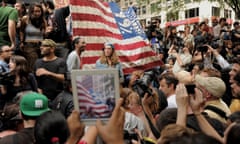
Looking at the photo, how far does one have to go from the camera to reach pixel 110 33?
258 inches

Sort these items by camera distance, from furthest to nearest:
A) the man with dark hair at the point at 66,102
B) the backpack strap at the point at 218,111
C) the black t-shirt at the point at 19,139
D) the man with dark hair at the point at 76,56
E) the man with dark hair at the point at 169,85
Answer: the man with dark hair at the point at 76,56, the man with dark hair at the point at 169,85, the man with dark hair at the point at 66,102, the backpack strap at the point at 218,111, the black t-shirt at the point at 19,139

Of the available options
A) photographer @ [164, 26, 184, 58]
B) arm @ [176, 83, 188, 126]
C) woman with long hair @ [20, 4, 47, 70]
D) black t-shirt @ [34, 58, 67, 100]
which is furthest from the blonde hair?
photographer @ [164, 26, 184, 58]

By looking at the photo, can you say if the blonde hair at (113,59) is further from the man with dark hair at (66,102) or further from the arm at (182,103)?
the arm at (182,103)

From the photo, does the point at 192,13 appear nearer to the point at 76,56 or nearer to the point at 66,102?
the point at 76,56

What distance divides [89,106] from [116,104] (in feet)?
0.73

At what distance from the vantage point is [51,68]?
653 cm

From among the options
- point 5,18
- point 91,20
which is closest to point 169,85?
point 91,20

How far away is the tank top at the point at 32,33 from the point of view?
26.5 feet

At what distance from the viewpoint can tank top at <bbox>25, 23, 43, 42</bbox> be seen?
8.07 meters

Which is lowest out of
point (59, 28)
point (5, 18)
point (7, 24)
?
point (59, 28)

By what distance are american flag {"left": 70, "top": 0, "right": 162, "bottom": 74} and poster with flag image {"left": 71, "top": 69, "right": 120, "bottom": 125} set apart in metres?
2.51

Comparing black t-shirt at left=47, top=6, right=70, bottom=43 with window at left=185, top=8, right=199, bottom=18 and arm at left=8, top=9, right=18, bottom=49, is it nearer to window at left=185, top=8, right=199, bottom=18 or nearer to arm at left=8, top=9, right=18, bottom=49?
arm at left=8, top=9, right=18, bottom=49

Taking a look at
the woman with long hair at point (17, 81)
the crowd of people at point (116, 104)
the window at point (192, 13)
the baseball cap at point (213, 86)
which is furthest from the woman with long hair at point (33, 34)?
the window at point (192, 13)

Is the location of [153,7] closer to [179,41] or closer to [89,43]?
[179,41]
